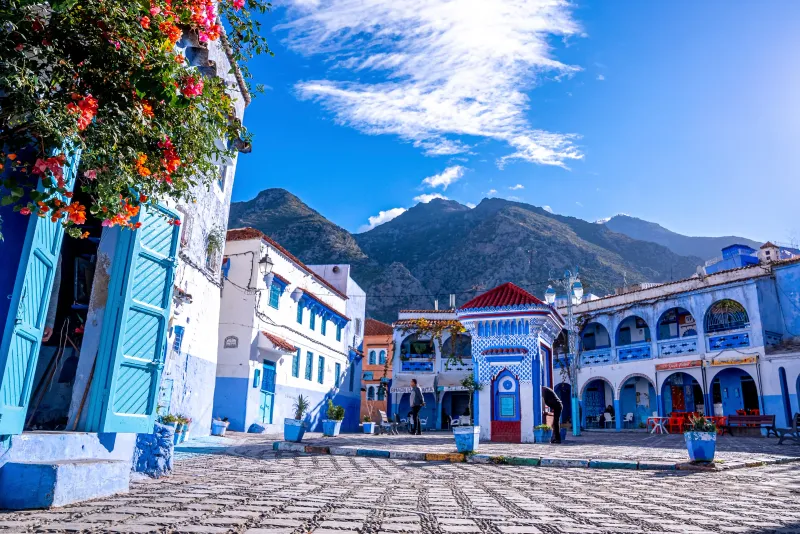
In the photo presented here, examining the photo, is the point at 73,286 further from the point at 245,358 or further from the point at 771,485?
the point at 245,358

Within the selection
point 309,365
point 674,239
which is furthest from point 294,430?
point 674,239

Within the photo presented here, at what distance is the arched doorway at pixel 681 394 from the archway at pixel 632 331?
2.71 meters

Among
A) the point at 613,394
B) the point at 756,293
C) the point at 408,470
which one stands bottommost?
the point at 408,470

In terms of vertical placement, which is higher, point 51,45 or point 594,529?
point 51,45

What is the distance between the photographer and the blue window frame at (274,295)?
21.5 m

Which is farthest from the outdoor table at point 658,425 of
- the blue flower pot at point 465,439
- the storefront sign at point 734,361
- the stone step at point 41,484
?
the stone step at point 41,484

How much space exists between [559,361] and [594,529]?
32.4 metres

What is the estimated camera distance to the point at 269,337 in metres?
20.0

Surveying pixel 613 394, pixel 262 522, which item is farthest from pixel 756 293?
pixel 262 522

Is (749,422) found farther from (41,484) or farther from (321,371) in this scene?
(41,484)

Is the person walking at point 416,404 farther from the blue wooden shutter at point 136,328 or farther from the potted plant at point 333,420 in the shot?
the blue wooden shutter at point 136,328

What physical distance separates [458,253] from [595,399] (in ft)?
176

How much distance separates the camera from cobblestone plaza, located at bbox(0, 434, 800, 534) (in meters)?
4.02

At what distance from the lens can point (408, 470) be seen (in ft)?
29.6
